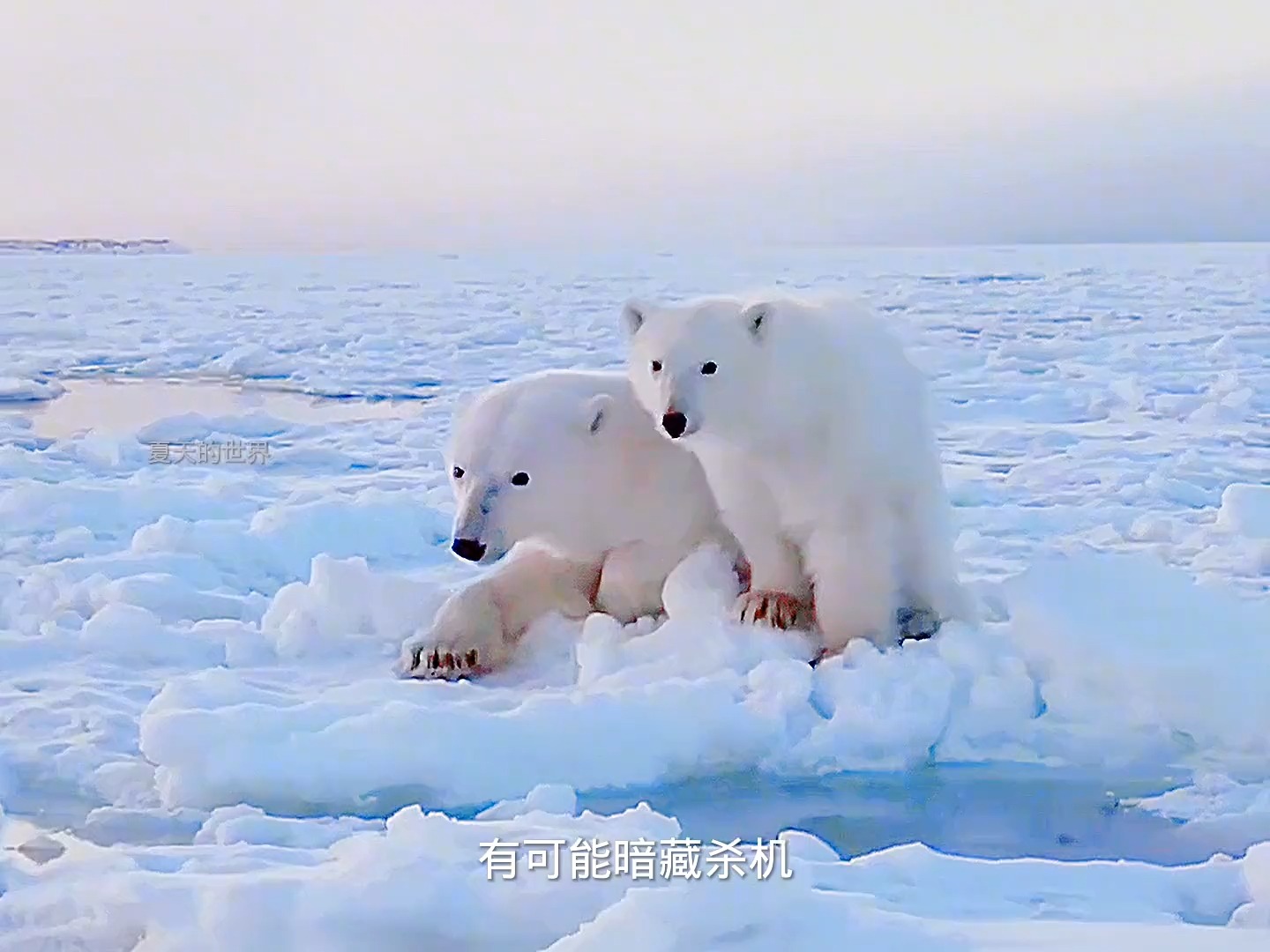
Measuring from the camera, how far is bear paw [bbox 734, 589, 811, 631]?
203 centimetres

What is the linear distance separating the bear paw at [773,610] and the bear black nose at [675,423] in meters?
0.34

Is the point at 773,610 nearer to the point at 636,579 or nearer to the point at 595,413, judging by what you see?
the point at 636,579

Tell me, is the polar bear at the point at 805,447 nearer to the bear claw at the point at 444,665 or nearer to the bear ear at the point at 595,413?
the bear ear at the point at 595,413

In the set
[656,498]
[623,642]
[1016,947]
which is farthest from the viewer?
[656,498]

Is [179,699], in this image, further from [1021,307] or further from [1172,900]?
[1021,307]

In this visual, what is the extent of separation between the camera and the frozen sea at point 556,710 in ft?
4.51

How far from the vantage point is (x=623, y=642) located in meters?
1.96

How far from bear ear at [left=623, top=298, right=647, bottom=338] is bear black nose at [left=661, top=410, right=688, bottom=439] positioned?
9.2 inches

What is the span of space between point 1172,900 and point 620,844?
60 centimetres

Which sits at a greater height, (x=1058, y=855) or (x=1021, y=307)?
(x=1021, y=307)

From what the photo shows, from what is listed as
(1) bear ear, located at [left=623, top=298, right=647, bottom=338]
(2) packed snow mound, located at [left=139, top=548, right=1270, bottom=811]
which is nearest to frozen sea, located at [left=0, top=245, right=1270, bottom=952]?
(2) packed snow mound, located at [left=139, top=548, right=1270, bottom=811]

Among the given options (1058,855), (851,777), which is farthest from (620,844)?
(1058,855)

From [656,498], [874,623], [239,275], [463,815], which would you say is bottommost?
[463,815]

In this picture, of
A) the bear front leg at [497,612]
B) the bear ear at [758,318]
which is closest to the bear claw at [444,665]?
the bear front leg at [497,612]
